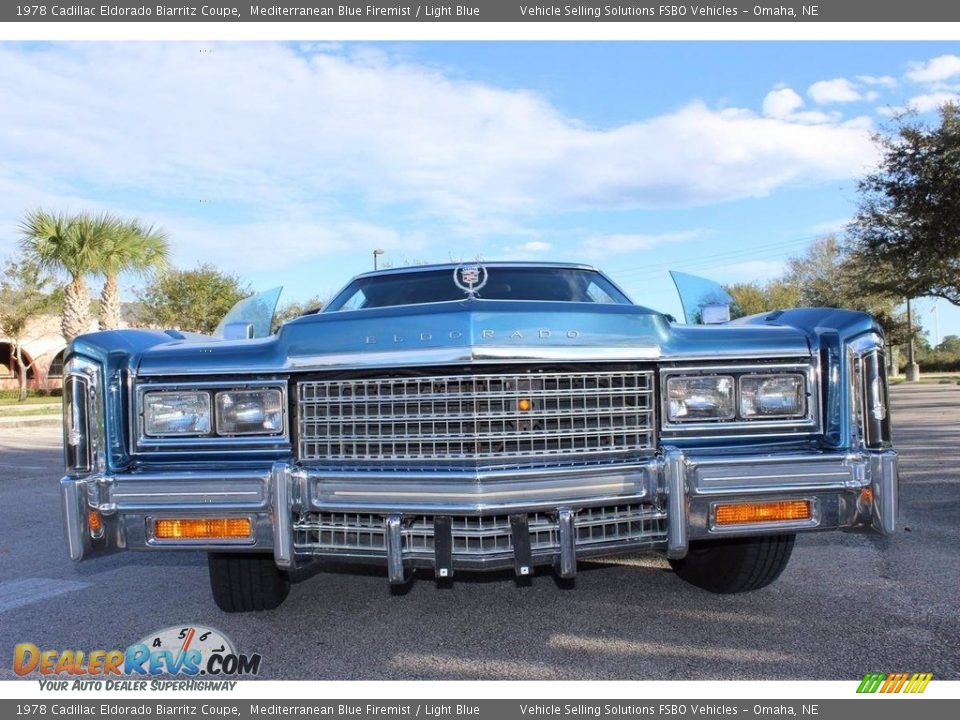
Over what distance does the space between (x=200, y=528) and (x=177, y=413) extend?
1.56ft

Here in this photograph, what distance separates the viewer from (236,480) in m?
2.70

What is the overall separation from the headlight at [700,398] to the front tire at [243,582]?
1.82 meters

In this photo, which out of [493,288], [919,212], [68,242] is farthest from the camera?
[68,242]

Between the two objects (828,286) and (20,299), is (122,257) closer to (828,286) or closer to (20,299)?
(20,299)

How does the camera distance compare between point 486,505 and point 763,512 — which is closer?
point 486,505

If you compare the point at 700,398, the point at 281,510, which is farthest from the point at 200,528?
the point at 700,398

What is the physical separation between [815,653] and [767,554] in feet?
2.06

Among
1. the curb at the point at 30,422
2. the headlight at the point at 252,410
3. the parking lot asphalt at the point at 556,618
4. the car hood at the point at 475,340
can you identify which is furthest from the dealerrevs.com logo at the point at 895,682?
the curb at the point at 30,422

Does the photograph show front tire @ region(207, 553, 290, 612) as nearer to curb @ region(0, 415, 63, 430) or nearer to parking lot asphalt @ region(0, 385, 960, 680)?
parking lot asphalt @ region(0, 385, 960, 680)

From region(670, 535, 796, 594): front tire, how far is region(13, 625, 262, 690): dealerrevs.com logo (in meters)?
1.94

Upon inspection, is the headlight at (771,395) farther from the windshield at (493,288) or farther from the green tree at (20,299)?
the green tree at (20,299)

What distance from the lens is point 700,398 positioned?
9.57 ft

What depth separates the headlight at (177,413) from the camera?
9.70 ft

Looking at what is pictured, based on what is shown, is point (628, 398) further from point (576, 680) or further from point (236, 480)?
point (236, 480)
